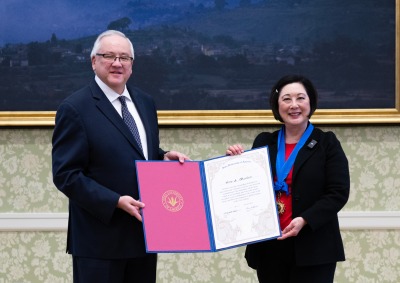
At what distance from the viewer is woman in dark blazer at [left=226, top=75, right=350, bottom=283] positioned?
2547mm

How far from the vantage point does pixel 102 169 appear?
2.52 metres

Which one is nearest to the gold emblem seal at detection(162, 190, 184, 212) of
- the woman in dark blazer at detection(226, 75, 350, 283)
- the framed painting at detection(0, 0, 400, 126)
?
the woman in dark blazer at detection(226, 75, 350, 283)

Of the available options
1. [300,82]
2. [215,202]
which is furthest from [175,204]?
[300,82]

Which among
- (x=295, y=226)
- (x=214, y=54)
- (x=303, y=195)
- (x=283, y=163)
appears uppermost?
(x=214, y=54)

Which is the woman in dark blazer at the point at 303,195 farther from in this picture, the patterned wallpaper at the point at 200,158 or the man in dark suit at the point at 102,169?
the patterned wallpaper at the point at 200,158

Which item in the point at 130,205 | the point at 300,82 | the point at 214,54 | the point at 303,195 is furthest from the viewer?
the point at 214,54

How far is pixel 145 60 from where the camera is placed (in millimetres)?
3914

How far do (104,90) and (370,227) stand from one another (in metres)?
1.94

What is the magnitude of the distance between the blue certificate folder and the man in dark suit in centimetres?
9

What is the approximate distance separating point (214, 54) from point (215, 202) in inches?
58.0

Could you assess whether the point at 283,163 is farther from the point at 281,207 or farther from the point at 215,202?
the point at 215,202

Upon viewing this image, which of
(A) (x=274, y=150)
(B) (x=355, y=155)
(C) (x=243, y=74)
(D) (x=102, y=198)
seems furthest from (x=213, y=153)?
(D) (x=102, y=198)

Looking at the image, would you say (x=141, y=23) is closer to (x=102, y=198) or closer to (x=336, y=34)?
(x=336, y=34)

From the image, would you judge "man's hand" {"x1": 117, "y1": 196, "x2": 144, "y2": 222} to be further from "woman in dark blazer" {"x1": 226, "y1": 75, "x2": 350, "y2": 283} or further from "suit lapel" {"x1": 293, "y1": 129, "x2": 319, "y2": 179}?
"suit lapel" {"x1": 293, "y1": 129, "x2": 319, "y2": 179}
